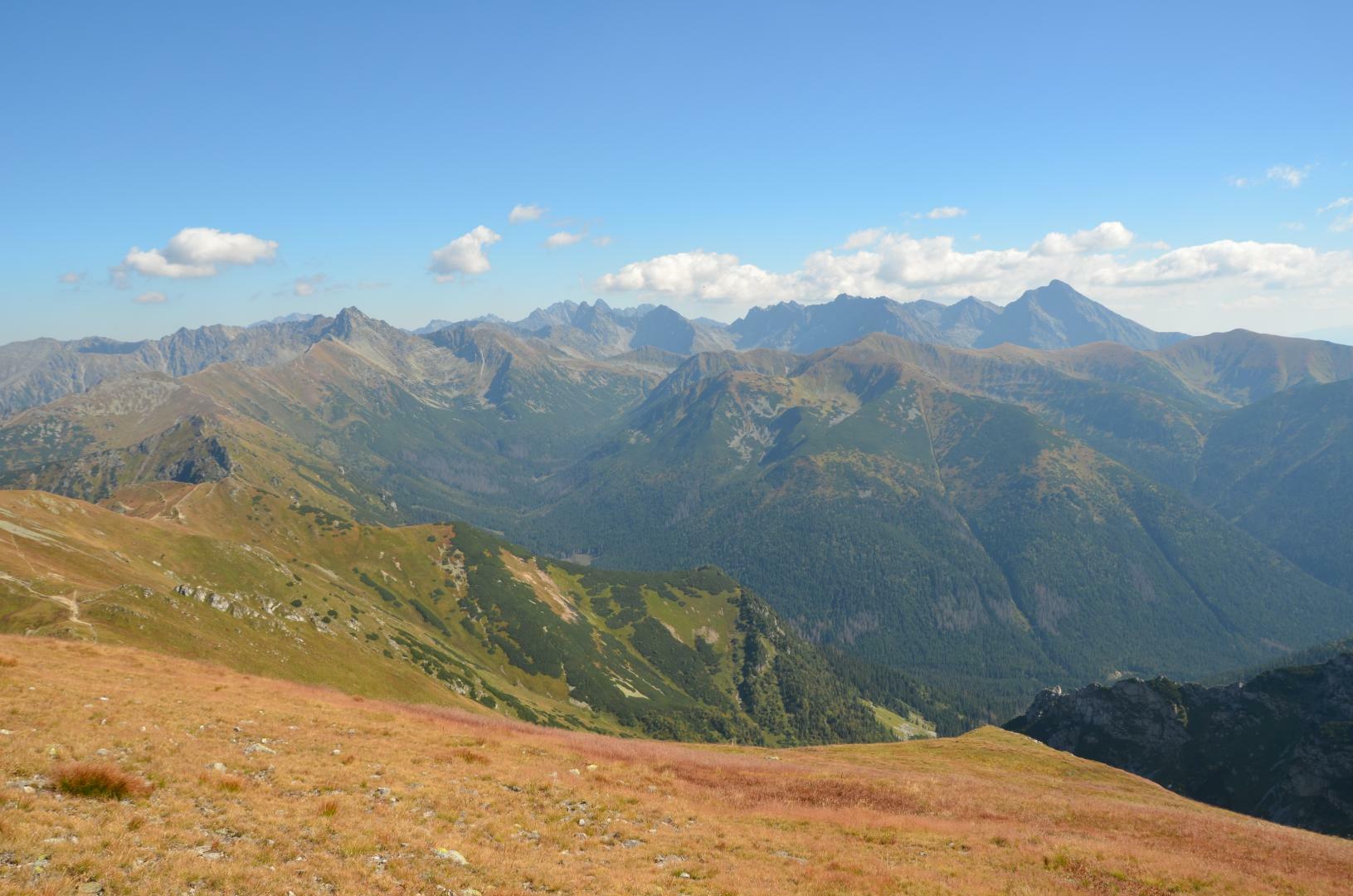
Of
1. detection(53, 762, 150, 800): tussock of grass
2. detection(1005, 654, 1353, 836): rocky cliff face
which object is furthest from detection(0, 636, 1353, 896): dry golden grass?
detection(1005, 654, 1353, 836): rocky cliff face

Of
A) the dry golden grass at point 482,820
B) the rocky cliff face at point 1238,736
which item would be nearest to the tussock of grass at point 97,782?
the dry golden grass at point 482,820

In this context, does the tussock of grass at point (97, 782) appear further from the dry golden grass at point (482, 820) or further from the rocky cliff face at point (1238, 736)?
the rocky cliff face at point (1238, 736)

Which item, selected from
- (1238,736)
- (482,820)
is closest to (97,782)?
(482,820)

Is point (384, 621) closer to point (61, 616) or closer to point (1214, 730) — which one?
point (61, 616)

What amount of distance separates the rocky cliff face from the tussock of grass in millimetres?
152880

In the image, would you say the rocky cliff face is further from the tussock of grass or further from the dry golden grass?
the tussock of grass

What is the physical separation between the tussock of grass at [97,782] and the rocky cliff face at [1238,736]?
502ft

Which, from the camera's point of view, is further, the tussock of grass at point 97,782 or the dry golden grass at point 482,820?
the tussock of grass at point 97,782

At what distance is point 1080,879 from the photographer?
87.3 feet

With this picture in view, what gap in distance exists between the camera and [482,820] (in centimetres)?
2714

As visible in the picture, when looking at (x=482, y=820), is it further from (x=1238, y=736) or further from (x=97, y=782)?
(x=1238, y=736)

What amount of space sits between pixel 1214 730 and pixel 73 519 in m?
241

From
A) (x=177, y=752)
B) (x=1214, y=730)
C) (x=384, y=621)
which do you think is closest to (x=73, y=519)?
(x=384, y=621)

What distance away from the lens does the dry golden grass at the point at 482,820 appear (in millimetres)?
19688
